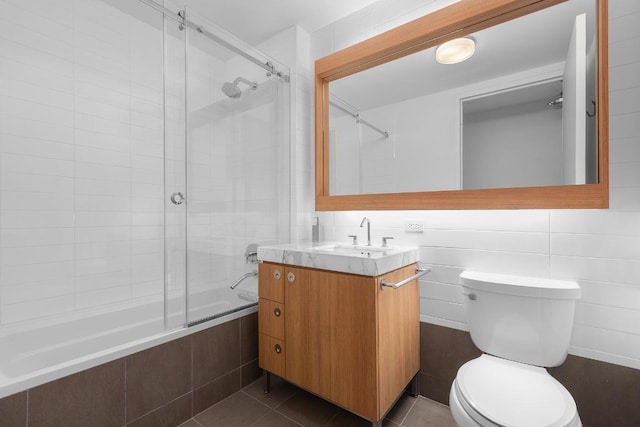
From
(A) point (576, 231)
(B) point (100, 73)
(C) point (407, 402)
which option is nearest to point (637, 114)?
(A) point (576, 231)

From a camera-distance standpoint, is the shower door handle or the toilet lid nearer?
the toilet lid

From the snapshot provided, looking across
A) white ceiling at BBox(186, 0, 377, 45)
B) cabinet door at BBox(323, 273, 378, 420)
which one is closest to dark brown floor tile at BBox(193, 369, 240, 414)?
cabinet door at BBox(323, 273, 378, 420)

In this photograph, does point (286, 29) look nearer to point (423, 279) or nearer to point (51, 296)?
point (423, 279)

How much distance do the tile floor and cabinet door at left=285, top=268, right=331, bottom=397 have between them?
7.2 inches

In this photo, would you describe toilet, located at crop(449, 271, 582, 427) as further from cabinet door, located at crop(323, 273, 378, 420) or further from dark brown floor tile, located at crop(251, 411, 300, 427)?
dark brown floor tile, located at crop(251, 411, 300, 427)

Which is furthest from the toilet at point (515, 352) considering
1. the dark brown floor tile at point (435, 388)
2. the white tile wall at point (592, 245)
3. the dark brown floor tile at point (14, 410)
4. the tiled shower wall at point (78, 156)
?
the tiled shower wall at point (78, 156)

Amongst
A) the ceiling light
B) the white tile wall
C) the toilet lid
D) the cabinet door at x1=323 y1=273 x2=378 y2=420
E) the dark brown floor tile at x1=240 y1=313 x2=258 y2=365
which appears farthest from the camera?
the dark brown floor tile at x1=240 y1=313 x2=258 y2=365

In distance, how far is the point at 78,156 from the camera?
1.85m

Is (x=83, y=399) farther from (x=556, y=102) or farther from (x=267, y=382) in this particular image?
(x=556, y=102)

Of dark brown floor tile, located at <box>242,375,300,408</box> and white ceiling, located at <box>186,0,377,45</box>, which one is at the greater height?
white ceiling, located at <box>186,0,377,45</box>

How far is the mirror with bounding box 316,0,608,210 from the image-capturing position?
4.10 feet

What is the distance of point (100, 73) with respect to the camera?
1924mm

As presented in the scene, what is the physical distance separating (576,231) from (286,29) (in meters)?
2.23

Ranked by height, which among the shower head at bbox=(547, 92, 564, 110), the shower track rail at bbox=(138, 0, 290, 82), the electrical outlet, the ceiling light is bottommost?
the electrical outlet
